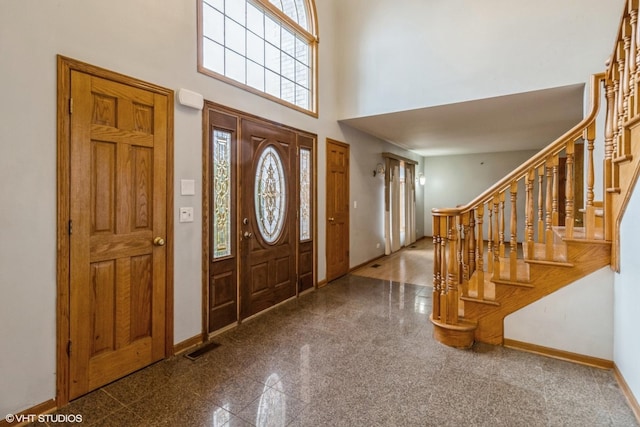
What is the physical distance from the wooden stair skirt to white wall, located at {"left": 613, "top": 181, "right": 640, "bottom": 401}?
21cm

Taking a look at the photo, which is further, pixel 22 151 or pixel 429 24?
pixel 429 24

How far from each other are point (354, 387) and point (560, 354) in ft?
A: 5.59

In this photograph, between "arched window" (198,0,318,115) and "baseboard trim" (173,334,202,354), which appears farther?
"arched window" (198,0,318,115)

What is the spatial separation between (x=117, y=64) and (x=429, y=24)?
3.53 m

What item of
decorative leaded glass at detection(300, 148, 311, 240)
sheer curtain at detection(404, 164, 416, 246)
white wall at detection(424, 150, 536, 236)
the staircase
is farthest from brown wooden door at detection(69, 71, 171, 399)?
white wall at detection(424, 150, 536, 236)

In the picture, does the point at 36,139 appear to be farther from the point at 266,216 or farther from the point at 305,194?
the point at 305,194

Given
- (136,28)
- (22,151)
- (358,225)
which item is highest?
(136,28)

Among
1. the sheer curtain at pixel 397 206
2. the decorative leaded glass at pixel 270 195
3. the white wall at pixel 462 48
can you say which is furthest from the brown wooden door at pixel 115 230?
the sheer curtain at pixel 397 206

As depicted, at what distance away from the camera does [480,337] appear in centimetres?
268

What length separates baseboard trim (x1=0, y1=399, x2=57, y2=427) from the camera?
66.2 inches

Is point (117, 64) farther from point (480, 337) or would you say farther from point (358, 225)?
point (358, 225)

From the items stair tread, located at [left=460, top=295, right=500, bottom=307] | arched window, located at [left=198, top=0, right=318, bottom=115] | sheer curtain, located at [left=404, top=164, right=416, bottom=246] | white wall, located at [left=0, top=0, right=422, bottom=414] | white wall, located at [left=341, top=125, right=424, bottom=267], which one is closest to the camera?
white wall, located at [left=0, top=0, right=422, bottom=414]

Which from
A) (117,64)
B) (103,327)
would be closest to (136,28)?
(117,64)

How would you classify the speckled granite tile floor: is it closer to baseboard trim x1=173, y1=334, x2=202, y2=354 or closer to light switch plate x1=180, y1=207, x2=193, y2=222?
baseboard trim x1=173, y1=334, x2=202, y2=354
